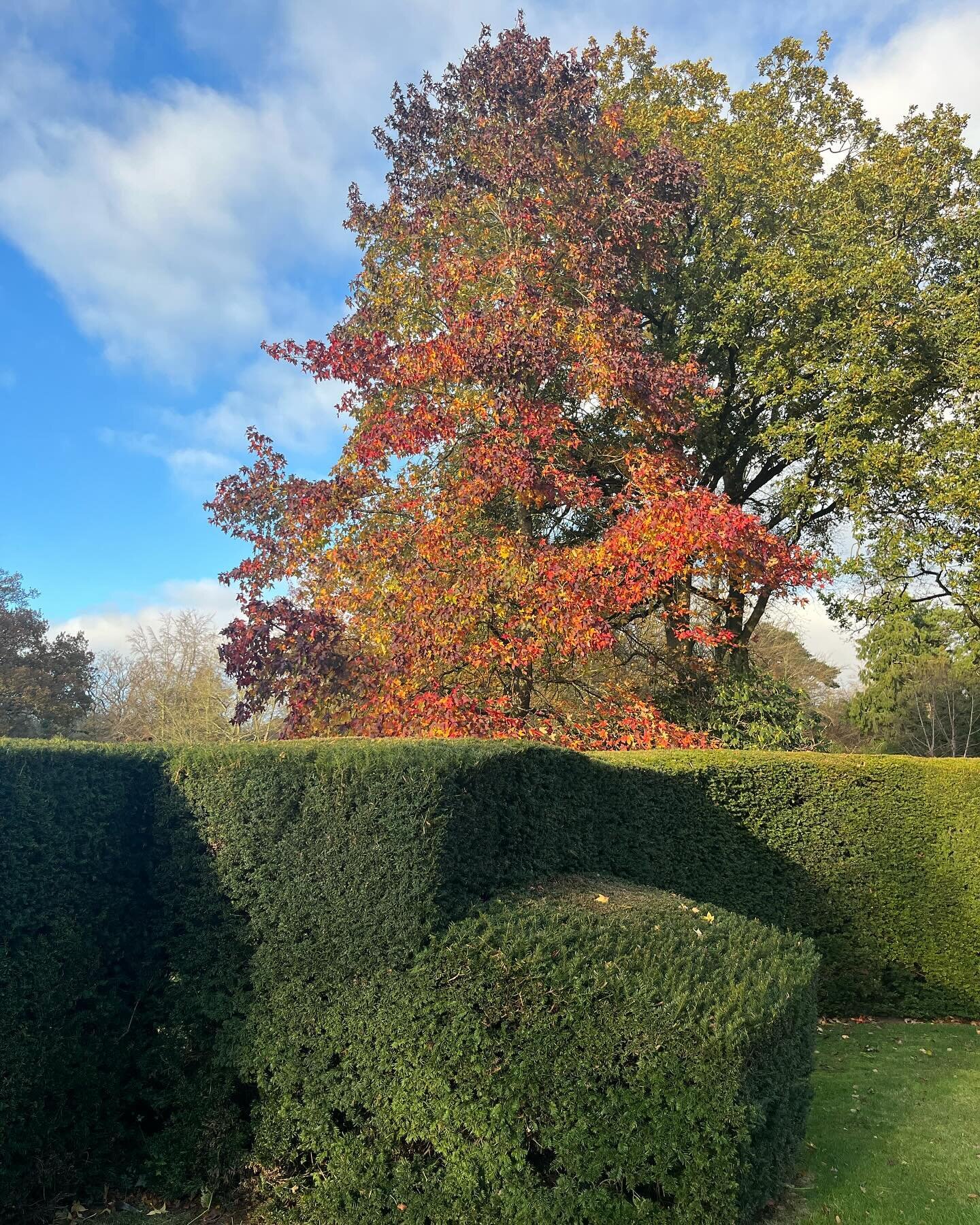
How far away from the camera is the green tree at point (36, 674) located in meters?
23.7

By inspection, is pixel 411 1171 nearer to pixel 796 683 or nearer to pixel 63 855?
pixel 63 855

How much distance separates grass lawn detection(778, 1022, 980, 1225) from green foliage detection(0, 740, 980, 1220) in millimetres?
1417

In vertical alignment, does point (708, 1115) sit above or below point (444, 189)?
below

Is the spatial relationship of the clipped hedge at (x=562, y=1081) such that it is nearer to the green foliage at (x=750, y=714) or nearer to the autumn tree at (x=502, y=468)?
the autumn tree at (x=502, y=468)

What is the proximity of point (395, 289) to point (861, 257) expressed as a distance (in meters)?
7.54

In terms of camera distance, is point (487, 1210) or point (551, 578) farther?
point (551, 578)

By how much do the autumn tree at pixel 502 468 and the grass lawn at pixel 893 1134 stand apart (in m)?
4.53

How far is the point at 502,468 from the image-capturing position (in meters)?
10.8

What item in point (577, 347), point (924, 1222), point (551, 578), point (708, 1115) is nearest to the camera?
point (708, 1115)

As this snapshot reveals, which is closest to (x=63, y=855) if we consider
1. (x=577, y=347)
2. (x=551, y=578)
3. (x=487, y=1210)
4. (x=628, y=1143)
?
(x=487, y=1210)

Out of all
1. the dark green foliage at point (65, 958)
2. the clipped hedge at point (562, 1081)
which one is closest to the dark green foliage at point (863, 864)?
the clipped hedge at point (562, 1081)

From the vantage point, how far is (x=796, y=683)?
27250 mm

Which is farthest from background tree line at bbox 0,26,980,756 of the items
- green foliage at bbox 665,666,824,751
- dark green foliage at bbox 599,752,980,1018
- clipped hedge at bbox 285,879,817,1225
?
clipped hedge at bbox 285,879,817,1225

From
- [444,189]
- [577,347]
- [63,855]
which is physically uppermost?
[444,189]
